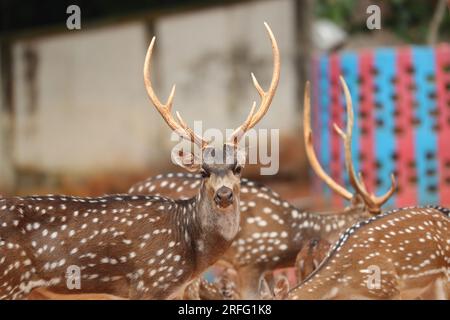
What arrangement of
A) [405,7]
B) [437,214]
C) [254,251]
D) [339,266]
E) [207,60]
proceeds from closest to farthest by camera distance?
[339,266], [437,214], [254,251], [207,60], [405,7]

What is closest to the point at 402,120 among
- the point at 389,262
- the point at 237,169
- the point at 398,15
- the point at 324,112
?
the point at 324,112

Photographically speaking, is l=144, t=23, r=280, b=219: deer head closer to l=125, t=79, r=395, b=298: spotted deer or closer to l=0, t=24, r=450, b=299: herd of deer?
l=0, t=24, r=450, b=299: herd of deer

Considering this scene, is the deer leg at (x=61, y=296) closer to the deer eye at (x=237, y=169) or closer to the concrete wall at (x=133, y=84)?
the deer eye at (x=237, y=169)

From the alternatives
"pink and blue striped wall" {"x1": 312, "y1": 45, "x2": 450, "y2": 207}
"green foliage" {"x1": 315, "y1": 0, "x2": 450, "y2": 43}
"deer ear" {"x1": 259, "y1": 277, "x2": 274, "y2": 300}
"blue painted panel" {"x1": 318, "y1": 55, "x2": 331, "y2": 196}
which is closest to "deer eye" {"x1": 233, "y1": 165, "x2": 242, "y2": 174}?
"deer ear" {"x1": 259, "y1": 277, "x2": 274, "y2": 300}

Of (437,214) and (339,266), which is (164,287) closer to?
(339,266)

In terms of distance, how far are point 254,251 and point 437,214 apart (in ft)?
4.32

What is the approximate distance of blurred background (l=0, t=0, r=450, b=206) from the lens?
1155 centimetres

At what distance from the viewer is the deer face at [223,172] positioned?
20.0 ft

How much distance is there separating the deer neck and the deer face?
0.29 ft

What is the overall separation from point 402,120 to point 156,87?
2.48 m

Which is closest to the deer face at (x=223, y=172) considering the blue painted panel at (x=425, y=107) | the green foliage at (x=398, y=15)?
the blue painted panel at (x=425, y=107)

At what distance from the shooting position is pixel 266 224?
7.53 m

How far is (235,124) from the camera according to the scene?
488 inches

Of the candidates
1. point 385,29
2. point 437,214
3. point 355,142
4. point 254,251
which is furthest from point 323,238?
point 385,29
